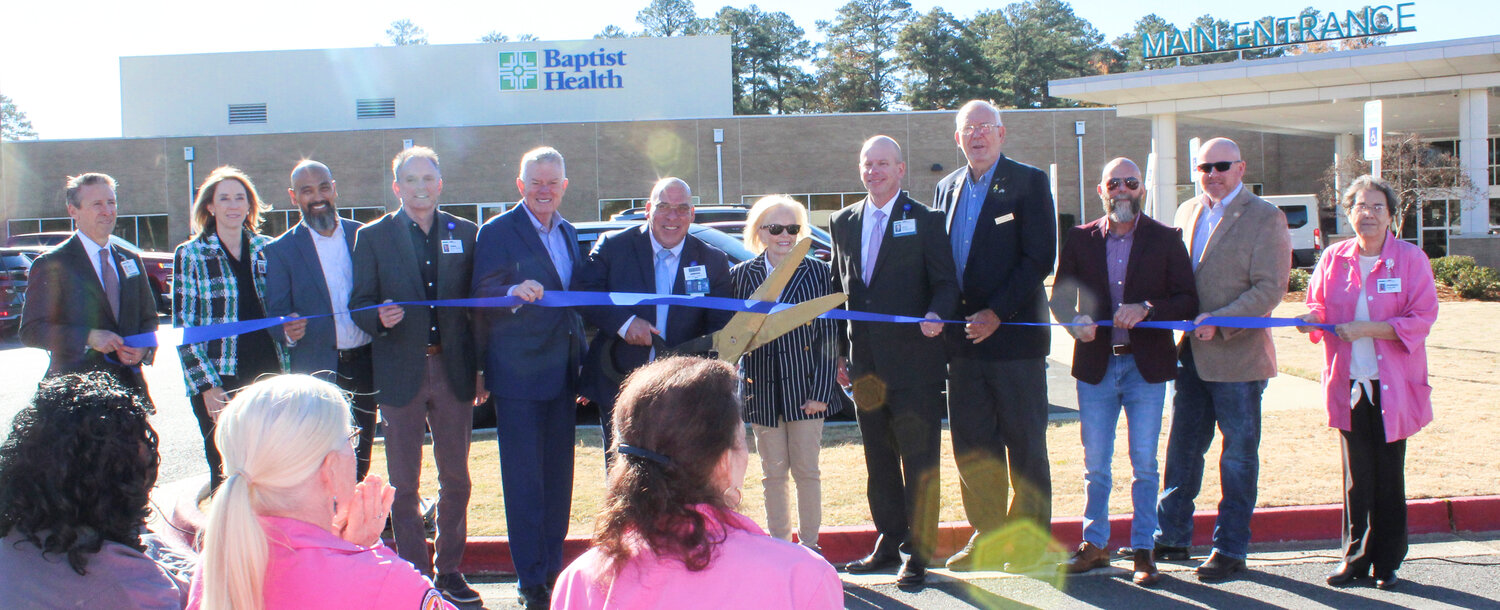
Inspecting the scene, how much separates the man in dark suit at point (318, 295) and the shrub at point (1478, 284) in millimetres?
22551

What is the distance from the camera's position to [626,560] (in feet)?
6.22

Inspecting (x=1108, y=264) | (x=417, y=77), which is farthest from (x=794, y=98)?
(x=1108, y=264)

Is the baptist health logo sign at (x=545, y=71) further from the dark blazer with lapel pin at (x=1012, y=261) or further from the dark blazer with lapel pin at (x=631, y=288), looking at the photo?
the dark blazer with lapel pin at (x=1012, y=261)

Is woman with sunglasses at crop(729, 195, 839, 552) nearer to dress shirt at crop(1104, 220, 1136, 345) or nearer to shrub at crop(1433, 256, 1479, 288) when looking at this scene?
dress shirt at crop(1104, 220, 1136, 345)

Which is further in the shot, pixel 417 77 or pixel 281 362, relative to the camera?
pixel 417 77

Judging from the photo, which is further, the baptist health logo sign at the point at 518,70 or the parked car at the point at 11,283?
the baptist health logo sign at the point at 518,70

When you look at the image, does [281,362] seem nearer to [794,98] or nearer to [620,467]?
[620,467]

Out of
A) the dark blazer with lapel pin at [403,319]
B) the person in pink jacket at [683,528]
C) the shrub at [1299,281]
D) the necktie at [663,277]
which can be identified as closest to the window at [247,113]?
the shrub at [1299,281]

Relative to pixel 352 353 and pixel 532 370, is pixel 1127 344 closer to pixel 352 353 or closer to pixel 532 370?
pixel 532 370

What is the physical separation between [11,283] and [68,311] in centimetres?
1591

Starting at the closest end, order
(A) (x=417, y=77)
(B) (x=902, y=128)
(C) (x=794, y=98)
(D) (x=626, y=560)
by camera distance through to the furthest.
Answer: (D) (x=626, y=560), (B) (x=902, y=128), (A) (x=417, y=77), (C) (x=794, y=98)

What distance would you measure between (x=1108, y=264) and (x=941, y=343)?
944 millimetres

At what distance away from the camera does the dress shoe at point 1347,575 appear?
4707 mm

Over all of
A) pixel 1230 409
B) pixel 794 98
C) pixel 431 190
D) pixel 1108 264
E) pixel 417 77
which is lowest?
pixel 1230 409
